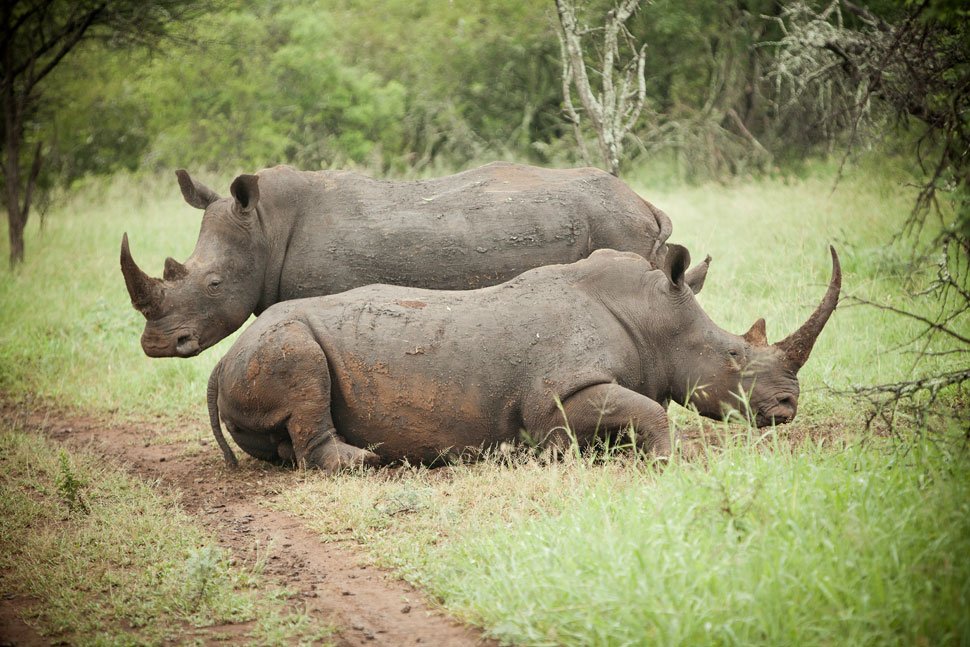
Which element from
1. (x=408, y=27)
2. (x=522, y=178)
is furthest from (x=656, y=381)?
(x=408, y=27)

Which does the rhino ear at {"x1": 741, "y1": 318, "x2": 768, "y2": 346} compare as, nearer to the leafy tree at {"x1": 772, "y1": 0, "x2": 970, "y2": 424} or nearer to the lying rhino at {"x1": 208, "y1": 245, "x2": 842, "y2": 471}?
the lying rhino at {"x1": 208, "y1": 245, "x2": 842, "y2": 471}

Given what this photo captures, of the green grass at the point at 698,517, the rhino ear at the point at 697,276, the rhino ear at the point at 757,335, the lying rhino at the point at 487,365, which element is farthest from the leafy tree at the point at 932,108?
the rhino ear at the point at 697,276

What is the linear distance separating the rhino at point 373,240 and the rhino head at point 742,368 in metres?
0.76

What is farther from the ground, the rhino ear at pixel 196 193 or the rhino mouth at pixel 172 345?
the rhino ear at pixel 196 193

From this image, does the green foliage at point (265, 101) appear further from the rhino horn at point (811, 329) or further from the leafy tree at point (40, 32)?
the rhino horn at point (811, 329)

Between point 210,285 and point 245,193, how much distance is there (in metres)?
0.70

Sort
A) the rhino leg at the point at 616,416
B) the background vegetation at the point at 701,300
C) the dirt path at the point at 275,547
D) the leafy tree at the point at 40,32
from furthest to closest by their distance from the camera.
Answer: the leafy tree at the point at 40,32
the rhino leg at the point at 616,416
the dirt path at the point at 275,547
the background vegetation at the point at 701,300

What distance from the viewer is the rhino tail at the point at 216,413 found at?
22.9 ft

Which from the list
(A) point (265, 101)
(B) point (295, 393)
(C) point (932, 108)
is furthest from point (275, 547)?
(A) point (265, 101)

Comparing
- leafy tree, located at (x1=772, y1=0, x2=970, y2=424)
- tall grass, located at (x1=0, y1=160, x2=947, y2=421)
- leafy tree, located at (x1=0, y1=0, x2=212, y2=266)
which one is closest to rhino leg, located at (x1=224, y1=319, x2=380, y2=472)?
tall grass, located at (x1=0, y1=160, x2=947, y2=421)

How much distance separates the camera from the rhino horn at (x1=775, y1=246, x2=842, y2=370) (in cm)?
629

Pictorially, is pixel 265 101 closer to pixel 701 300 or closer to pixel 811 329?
pixel 701 300

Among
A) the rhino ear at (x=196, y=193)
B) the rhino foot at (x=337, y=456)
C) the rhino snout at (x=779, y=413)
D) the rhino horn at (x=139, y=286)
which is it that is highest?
the rhino ear at (x=196, y=193)

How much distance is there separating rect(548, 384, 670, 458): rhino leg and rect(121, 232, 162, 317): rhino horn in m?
2.92
